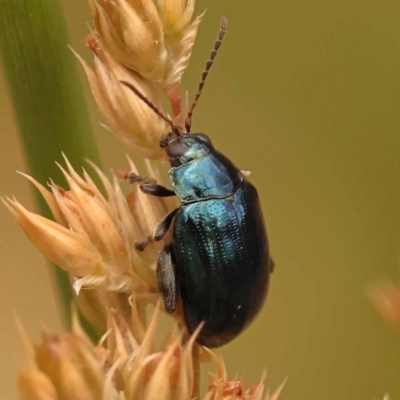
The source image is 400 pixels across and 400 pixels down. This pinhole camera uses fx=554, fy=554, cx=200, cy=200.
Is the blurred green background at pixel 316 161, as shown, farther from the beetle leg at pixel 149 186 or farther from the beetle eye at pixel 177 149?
the beetle leg at pixel 149 186

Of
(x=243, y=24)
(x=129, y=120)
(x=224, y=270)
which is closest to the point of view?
(x=129, y=120)

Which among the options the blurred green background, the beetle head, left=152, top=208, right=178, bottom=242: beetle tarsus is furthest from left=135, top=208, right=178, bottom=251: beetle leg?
the blurred green background

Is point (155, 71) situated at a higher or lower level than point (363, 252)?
higher

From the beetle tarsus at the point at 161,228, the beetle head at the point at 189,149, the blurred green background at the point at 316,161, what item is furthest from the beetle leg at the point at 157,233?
the blurred green background at the point at 316,161

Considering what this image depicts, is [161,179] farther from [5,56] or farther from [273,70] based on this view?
[273,70]

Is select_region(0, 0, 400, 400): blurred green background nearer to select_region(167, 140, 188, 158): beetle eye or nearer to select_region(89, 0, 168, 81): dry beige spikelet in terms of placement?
select_region(167, 140, 188, 158): beetle eye

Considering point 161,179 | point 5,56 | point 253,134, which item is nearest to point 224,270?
point 161,179

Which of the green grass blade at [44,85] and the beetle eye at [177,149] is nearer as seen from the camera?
the green grass blade at [44,85]
